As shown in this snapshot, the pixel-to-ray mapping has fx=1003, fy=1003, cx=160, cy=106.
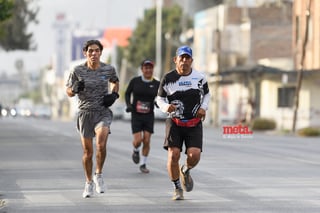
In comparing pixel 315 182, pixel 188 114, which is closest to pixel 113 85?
pixel 188 114

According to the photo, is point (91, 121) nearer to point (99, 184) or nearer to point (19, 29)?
point (99, 184)

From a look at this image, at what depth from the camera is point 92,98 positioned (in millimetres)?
13156

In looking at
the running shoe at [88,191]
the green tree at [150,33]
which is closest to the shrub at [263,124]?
the running shoe at [88,191]

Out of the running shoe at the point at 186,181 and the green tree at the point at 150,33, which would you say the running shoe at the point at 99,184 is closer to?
the running shoe at the point at 186,181

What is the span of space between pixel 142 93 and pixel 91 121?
4.56 metres

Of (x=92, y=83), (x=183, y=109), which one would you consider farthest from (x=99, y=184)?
(x=183, y=109)

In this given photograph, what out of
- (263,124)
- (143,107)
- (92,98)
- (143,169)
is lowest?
(263,124)

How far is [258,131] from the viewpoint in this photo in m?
49.2

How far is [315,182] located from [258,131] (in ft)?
112

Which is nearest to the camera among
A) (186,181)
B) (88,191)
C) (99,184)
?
(186,181)

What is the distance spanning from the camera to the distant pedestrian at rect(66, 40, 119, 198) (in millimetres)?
13086

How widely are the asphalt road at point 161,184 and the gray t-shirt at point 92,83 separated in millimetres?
1225

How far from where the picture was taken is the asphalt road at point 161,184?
477 inches

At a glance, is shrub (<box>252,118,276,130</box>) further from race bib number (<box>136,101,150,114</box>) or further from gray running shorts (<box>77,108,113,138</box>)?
gray running shorts (<box>77,108,113,138</box>)
